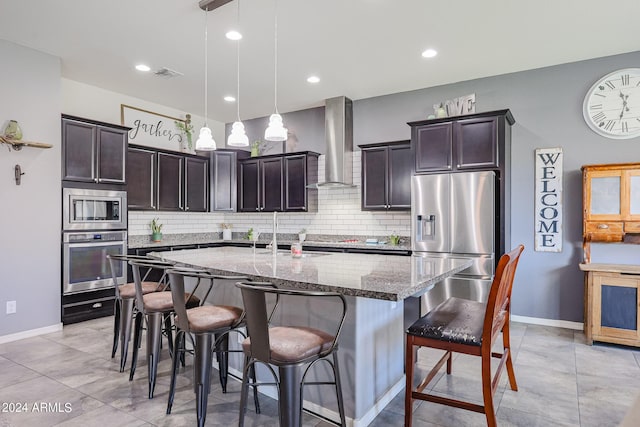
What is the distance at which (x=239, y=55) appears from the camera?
13.4ft

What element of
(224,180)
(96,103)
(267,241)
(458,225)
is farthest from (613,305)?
(96,103)

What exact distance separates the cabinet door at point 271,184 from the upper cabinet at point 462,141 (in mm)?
2270

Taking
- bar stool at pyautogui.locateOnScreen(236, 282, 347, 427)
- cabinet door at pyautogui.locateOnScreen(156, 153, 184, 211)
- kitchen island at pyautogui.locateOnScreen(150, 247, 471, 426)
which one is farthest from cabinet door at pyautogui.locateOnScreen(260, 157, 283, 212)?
bar stool at pyautogui.locateOnScreen(236, 282, 347, 427)

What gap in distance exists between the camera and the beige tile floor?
2.28 meters

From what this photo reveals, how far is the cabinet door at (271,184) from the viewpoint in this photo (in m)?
5.97

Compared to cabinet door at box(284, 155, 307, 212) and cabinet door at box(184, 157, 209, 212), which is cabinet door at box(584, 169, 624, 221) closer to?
cabinet door at box(284, 155, 307, 212)

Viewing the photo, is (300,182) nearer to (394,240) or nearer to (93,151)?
(394,240)

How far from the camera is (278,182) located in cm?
597

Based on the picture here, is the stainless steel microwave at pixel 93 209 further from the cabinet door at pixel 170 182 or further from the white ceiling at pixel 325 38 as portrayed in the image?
the white ceiling at pixel 325 38

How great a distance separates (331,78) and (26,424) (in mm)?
4299

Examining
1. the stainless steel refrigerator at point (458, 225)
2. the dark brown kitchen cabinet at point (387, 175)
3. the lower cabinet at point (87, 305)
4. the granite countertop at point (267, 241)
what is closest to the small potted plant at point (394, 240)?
the granite countertop at point (267, 241)

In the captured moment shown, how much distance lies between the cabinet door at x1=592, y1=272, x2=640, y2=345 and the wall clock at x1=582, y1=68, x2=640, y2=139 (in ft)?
5.16

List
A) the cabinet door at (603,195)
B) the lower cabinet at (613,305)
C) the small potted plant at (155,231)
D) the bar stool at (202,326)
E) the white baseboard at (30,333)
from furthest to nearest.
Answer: the small potted plant at (155,231)
the cabinet door at (603,195)
the white baseboard at (30,333)
the lower cabinet at (613,305)
the bar stool at (202,326)

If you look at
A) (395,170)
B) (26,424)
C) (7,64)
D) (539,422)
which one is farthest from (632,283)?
(7,64)
